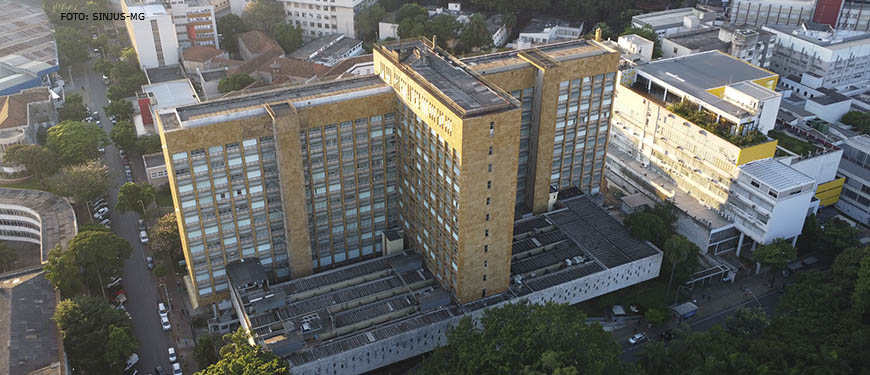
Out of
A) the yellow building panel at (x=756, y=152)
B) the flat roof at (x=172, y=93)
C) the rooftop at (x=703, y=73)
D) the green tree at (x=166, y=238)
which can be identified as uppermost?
the rooftop at (x=703, y=73)

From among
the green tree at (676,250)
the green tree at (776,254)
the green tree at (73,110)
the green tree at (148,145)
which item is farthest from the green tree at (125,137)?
the green tree at (776,254)

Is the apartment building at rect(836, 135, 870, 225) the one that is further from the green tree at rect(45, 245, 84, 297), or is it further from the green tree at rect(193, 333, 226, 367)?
the green tree at rect(45, 245, 84, 297)

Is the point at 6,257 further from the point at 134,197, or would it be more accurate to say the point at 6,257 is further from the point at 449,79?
the point at 449,79

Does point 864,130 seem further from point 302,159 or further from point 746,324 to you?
point 302,159

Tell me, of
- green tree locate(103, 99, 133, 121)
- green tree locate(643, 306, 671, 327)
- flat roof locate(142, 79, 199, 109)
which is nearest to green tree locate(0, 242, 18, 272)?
flat roof locate(142, 79, 199, 109)

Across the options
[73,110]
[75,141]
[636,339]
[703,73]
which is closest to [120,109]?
[73,110]

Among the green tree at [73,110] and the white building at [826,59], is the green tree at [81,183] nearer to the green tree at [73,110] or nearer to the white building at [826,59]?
the green tree at [73,110]
